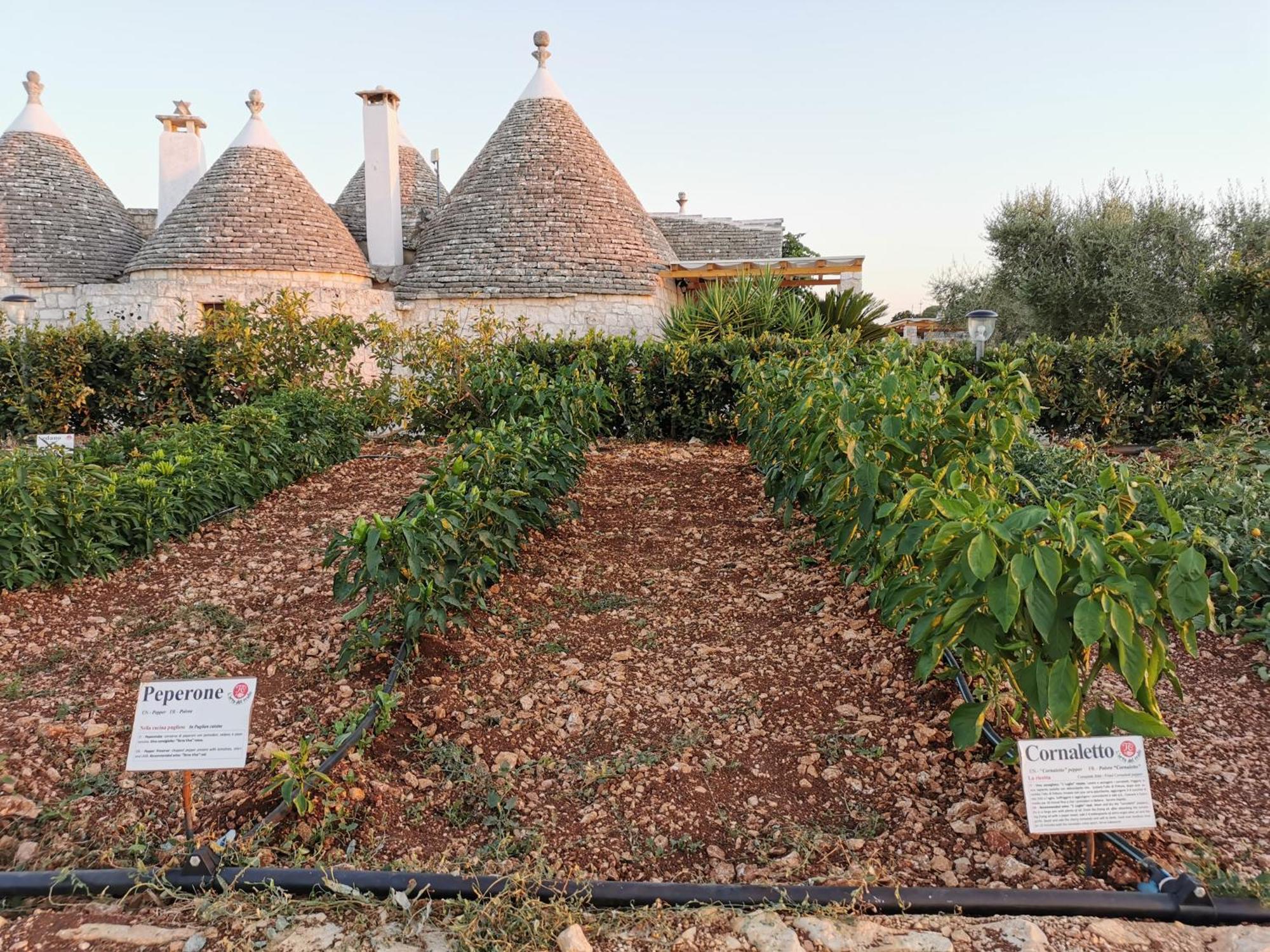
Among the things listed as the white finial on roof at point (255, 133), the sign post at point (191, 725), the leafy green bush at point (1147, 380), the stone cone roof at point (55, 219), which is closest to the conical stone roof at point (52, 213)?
the stone cone roof at point (55, 219)

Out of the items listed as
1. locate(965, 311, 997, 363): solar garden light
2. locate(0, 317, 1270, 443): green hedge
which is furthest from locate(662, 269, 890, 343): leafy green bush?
locate(965, 311, 997, 363): solar garden light

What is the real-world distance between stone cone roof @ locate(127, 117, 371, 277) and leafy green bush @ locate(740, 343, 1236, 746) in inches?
475

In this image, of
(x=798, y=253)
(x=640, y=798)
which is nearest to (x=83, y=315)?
(x=640, y=798)

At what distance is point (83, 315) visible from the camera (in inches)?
535

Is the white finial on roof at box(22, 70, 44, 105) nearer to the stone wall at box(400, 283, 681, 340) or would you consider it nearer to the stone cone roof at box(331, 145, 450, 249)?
the stone cone roof at box(331, 145, 450, 249)

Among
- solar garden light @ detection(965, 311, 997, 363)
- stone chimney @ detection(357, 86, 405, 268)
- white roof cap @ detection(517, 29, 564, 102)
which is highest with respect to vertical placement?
white roof cap @ detection(517, 29, 564, 102)

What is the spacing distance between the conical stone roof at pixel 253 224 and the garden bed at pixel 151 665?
366 inches

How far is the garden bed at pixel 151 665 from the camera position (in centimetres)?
245

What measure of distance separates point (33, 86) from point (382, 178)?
24.9 feet

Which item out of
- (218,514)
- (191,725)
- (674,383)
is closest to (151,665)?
(191,725)

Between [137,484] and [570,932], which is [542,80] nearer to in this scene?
[137,484]

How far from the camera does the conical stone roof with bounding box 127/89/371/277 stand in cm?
1295

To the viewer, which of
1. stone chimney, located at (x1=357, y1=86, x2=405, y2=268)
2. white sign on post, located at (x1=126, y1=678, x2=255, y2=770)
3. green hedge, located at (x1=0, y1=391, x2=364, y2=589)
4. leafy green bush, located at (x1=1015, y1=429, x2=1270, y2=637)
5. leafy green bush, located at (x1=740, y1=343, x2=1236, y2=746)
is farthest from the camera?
stone chimney, located at (x1=357, y1=86, x2=405, y2=268)

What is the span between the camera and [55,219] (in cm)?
1439
